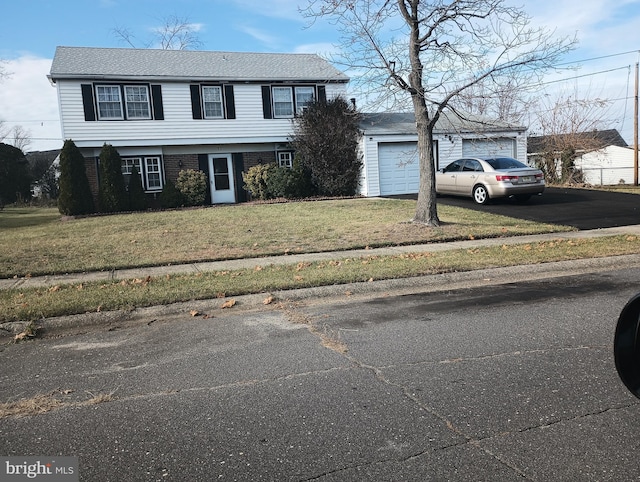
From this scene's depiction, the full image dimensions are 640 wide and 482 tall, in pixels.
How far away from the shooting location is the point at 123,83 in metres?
21.8

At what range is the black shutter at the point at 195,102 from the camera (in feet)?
74.9

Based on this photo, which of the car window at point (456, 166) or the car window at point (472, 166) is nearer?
the car window at point (472, 166)

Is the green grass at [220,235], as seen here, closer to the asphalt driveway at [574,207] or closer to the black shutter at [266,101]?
the asphalt driveway at [574,207]

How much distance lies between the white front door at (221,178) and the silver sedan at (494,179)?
1039 centimetres

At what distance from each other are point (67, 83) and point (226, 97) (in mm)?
6448

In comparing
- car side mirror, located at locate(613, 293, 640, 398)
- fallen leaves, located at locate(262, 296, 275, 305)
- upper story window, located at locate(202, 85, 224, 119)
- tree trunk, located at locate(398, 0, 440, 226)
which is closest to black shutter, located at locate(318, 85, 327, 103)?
upper story window, located at locate(202, 85, 224, 119)

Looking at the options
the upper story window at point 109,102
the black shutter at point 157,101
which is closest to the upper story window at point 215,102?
the black shutter at point 157,101

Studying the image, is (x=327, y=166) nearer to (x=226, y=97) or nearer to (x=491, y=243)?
(x=226, y=97)

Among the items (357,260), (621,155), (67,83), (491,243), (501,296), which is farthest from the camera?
(621,155)

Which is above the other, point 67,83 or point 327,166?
point 67,83

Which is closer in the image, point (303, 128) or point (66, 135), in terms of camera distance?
point (66, 135)

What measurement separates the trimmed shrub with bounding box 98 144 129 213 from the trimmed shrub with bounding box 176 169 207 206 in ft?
8.81

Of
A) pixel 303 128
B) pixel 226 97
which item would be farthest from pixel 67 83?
pixel 303 128
